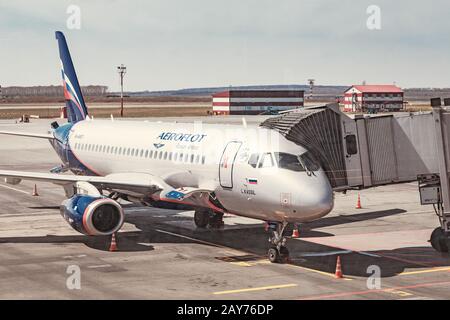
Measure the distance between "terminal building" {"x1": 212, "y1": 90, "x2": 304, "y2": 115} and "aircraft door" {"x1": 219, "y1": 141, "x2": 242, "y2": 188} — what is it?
139 m

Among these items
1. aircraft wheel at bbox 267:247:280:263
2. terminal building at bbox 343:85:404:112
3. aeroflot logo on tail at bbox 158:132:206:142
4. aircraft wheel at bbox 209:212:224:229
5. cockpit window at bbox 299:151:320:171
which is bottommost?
aircraft wheel at bbox 267:247:280:263

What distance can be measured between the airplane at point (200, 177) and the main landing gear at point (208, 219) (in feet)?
0.15

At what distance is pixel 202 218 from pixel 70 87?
15490mm

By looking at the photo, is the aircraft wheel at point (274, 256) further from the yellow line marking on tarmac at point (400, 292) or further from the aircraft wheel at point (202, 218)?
the aircraft wheel at point (202, 218)

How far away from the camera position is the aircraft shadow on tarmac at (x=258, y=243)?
26.5 metres

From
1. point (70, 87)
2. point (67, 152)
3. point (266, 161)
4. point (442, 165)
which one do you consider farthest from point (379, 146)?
point (70, 87)

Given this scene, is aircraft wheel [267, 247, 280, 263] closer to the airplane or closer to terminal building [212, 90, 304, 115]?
the airplane

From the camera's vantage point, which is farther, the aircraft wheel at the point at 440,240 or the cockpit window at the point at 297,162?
the aircraft wheel at the point at 440,240

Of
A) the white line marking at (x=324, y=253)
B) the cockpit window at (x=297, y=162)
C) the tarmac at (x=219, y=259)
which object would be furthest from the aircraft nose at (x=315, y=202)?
the white line marking at (x=324, y=253)

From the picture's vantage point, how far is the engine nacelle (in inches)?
1112

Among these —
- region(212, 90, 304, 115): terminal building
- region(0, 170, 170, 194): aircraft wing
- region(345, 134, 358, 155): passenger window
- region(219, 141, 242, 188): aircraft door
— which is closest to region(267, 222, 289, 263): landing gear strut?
region(219, 141, 242, 188): aircraft door

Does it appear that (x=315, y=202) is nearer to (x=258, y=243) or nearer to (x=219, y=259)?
(x=219, y=259)

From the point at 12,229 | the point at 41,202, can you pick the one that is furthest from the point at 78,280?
the point at 41,202

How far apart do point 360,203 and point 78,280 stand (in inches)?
892
